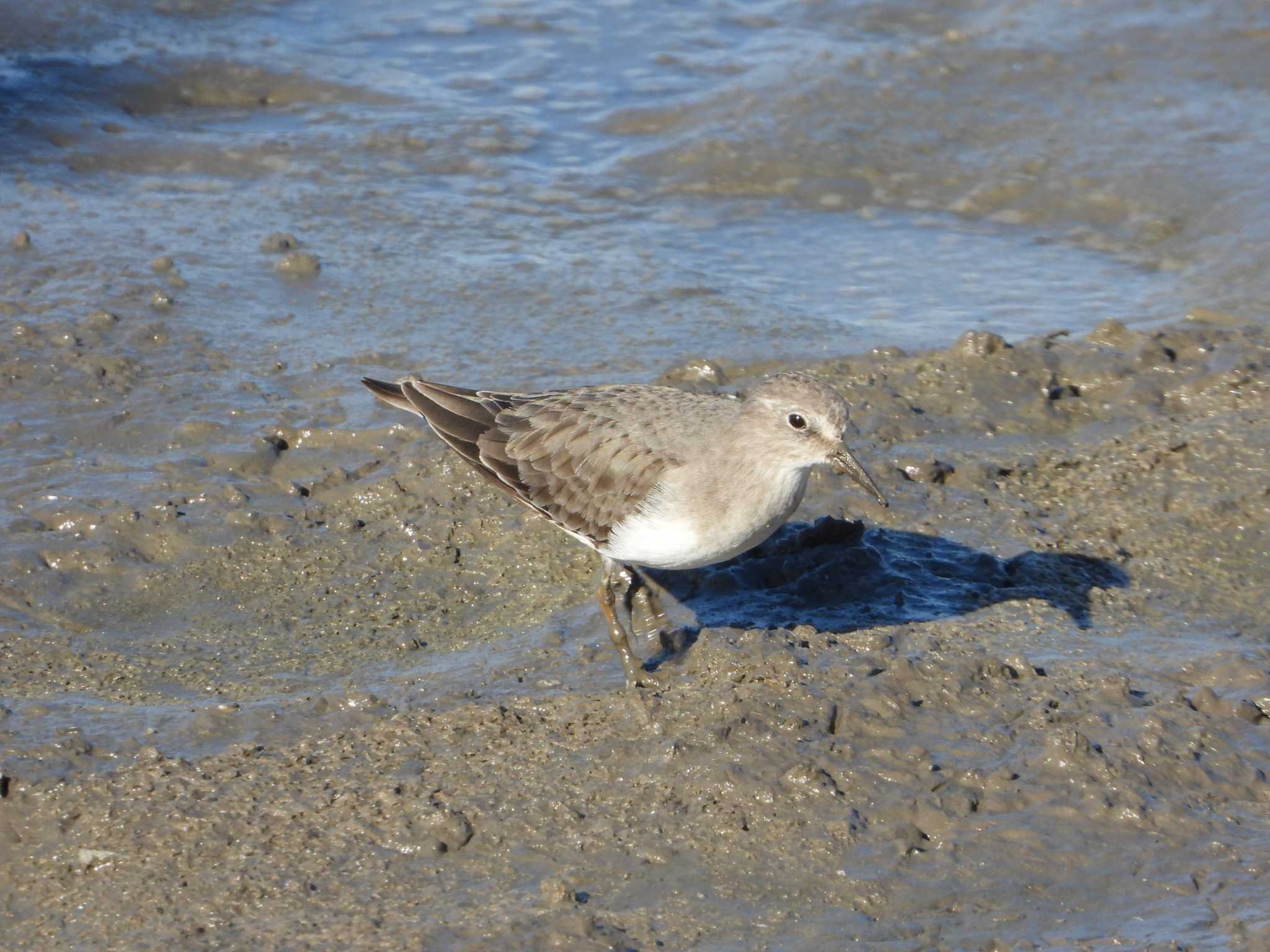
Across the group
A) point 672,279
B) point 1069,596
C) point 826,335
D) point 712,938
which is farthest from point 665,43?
point 712,938

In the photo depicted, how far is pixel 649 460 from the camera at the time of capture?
6312 millimetres

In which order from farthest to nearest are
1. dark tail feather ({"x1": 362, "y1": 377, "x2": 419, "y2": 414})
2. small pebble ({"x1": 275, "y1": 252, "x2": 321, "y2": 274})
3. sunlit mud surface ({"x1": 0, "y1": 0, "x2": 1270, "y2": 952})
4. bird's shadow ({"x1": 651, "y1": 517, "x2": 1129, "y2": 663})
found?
small pebble ({"x1": 275, "y1": 252, "x2": 321, "y2": 274}) → dark tail feather ({"x1": 362, "y1": 377, "x2": 419, "y2": 414}) → bird's shadow ({"x1": 651, "y1": 517, "x2": 1129, "y2": 663}) → sunlit mud surface ({"x1": 0, "y1": 0, "x2": 1270, "y2": 952})

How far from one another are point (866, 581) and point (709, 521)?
1.07 metres

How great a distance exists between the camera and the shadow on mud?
654 centimetres

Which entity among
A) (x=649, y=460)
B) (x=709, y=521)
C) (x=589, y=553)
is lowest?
(x=589, y=553)

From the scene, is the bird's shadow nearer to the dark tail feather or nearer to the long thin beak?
the long thin beak

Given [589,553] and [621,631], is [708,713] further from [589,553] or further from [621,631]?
[589,553]

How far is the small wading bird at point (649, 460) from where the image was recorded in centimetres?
605

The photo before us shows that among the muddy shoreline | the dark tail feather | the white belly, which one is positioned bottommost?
the muddy shoreline

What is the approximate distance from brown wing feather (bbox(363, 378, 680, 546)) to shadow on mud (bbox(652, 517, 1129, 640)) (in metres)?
Answer: 0.70

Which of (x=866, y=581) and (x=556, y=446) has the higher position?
(x=556, y=446)

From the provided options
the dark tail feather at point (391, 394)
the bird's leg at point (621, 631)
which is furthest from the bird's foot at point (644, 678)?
the dark tail feather at point (391, 394)

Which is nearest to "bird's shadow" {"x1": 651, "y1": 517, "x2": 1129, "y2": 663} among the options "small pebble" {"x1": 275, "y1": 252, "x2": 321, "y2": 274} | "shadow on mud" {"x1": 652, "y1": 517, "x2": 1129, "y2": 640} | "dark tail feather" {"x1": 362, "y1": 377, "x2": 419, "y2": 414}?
"shadow on mud" {"x1": 652, "y1": 517, "x2": 1129, "y2": 640}

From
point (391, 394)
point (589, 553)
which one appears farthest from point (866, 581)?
point (391, 394)
